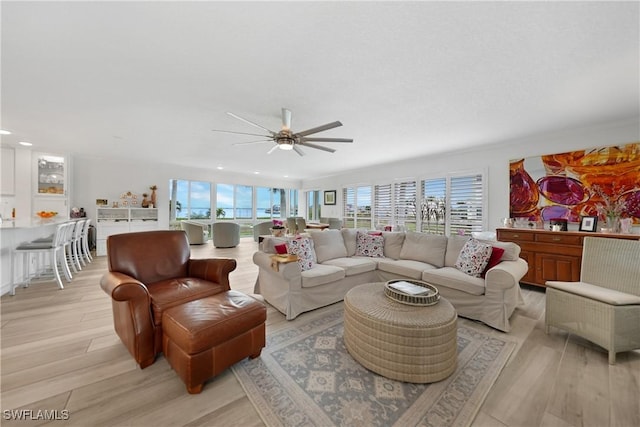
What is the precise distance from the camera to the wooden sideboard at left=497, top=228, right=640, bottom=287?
3.24 metres

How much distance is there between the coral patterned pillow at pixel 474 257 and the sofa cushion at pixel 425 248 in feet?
1.15

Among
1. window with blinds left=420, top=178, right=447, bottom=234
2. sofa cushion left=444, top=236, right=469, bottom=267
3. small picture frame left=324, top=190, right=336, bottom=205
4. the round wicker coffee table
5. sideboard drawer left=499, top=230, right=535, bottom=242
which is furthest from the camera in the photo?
small picture frame left=324, top=190, right=336, bottom=205

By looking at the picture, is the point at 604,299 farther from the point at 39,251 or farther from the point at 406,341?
the point at 39,251

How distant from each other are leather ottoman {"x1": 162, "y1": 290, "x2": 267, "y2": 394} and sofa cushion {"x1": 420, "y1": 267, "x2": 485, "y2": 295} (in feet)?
6.71

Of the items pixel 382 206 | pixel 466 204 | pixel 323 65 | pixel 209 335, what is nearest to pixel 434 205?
pixel 466 204

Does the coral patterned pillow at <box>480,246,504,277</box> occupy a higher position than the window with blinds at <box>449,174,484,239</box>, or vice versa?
the window with blinds at <box>449,174,484,239</box>

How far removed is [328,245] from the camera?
3.54 m

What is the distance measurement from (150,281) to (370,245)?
285cm

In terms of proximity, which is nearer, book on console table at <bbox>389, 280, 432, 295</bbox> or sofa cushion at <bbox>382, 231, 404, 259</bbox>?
book on console table at <bbox>389, 280, 432, 295</bbox>

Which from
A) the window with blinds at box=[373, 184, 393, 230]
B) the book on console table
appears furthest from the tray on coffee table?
the window with blinds at box=[373, 184, 393, 230]

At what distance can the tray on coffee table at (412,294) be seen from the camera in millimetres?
1932

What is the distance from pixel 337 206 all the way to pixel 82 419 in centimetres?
731

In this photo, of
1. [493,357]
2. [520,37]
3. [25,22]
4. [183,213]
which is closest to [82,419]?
[25,22]

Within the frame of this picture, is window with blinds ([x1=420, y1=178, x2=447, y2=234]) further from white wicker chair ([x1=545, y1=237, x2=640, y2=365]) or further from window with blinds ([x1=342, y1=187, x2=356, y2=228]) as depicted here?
white wicker chair ([x1=545, y1=237, x2=640, y2=365])
